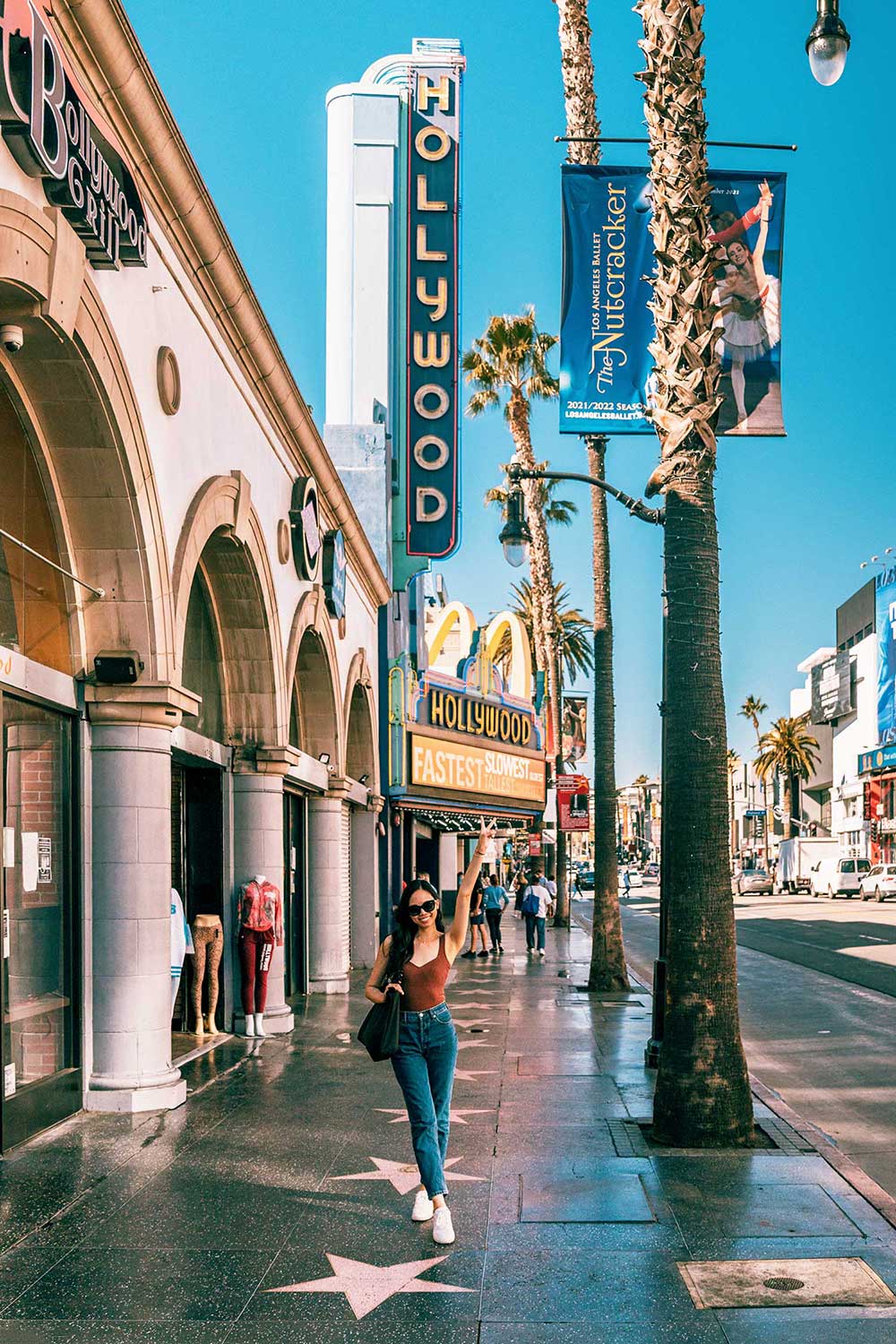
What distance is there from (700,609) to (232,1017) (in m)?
7.52

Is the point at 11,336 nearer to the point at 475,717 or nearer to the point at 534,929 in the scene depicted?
the point at 475,717

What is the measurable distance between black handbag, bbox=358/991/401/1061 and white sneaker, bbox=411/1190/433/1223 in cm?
84

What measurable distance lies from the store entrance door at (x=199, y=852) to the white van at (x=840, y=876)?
2358 inches

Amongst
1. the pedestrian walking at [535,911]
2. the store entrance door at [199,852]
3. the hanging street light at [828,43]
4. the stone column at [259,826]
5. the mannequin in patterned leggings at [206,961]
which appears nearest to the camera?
the hanging street light at [828,43]

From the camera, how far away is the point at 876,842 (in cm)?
9338

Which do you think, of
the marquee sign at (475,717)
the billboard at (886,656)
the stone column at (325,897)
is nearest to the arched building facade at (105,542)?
the stone column at (325,897)

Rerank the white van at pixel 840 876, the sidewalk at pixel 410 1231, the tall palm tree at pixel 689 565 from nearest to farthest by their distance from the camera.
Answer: the sidewalk at pixel 410 1231 → the tall palm tree at pixel 689 565 → the white van at pixel 840 876

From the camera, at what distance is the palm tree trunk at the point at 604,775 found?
2156 centimetres

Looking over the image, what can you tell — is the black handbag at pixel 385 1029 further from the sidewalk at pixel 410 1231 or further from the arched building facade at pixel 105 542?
the arched building facade at pixel 105 542

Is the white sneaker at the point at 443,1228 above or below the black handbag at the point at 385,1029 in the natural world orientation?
below

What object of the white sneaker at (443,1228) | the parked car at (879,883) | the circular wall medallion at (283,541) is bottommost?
the parked car at (879,883)

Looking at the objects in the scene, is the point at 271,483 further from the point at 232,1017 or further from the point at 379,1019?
the point at 379,1019

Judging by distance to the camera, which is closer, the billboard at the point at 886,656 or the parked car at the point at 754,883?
the parked car at the point at 754,883

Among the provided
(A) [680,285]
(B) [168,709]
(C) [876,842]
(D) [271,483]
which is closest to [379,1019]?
(B) [168,709]
